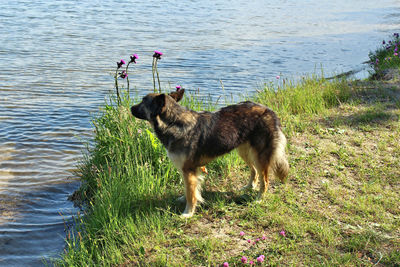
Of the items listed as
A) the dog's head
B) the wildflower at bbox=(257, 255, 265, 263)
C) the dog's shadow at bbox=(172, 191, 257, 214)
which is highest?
the dog's head

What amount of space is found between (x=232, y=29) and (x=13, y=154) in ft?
47.4

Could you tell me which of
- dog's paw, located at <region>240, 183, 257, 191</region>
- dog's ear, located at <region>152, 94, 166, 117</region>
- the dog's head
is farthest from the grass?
dog's ear, located at <region>152, 94, 166, 117</region>

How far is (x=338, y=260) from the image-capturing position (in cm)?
369

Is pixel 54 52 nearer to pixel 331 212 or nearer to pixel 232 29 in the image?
pixel 232 29

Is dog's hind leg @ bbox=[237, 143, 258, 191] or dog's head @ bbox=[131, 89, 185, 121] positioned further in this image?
dog's hind leg @ bbox=[237, 143, 258, 191]

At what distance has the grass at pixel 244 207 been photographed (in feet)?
12.8

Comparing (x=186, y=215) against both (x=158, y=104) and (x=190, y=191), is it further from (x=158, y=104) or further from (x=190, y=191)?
(x=158, y=104)

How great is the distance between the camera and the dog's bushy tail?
4.73 metres

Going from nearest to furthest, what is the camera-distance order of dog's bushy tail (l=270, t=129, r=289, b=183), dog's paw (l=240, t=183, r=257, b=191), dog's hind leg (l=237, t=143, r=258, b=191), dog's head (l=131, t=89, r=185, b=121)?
dog's head (l=131, t=89, r=185, b=121), dog's bushy tail (l=270, t=129, r=289, b=183), dog's hind leg (l=237, t=143, r=258, b=191), dog's paw (l=240, t=183, r=257, b=191)

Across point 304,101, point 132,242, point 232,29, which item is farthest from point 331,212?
point 232,29

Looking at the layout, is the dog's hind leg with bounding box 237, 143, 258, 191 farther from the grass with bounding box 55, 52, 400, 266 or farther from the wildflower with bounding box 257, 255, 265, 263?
the wildflower with bounding box 257, 255, 265, 263

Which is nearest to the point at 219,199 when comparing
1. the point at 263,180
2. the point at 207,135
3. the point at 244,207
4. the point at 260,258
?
the point at 244,207

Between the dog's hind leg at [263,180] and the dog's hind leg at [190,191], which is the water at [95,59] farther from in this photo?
the dog's hind leg at [263,180]

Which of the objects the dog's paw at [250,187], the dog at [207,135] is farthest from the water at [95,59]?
the dog's paw at [250,187]
